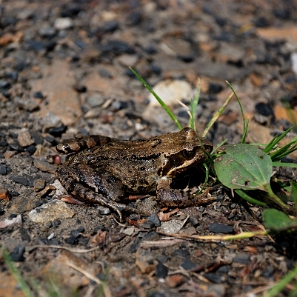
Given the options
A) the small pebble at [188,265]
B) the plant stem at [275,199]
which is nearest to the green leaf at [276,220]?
the plant stem at [275,199]

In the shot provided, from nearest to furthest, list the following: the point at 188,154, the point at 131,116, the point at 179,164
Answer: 1. the point at 188,154
2. the point at 179,164
3. the point at 131,116

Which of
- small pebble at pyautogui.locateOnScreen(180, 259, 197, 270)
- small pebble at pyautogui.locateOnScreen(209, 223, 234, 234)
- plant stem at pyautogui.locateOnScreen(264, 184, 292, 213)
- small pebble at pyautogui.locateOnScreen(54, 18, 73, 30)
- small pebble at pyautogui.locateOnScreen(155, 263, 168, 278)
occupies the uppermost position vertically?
small pebble at pyautogui.locateOnScreen(54, 18, 73, 30)

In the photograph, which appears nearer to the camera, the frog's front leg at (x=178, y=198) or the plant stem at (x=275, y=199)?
the plant stem at (x=275, y=199)

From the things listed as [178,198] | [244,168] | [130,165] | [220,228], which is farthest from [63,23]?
[220,228]

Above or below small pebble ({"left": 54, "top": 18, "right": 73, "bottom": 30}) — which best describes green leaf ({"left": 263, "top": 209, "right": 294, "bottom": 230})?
below

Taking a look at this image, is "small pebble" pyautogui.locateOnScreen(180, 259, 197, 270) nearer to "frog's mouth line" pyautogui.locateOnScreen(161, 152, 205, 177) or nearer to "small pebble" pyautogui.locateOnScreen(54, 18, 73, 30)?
"frog's mouth line" pyautogui.locateOnScreen(161, 152, 205, 177)

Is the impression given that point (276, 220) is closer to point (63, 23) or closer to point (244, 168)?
point (244, 168)

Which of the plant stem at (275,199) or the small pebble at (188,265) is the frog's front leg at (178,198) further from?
the small pebble at (188,265)

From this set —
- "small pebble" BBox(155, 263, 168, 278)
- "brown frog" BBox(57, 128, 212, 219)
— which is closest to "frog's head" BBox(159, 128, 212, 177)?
"brown frog" BBox(57, 128, 212, 219)
